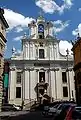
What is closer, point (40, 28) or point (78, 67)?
point (78, 67)

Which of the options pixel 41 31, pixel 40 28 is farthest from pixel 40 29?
pixel 41 31

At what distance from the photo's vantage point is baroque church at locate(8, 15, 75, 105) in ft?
181

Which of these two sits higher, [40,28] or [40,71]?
[40,28]

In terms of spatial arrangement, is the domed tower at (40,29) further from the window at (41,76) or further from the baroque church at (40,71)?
the window at (41,76)

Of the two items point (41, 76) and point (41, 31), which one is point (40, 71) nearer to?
point (41, 76)

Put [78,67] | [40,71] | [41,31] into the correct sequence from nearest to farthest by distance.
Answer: [78,67], [40,71], [41,31]

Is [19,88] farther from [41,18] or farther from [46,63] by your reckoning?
[41,18]

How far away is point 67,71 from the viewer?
5800 centimetres

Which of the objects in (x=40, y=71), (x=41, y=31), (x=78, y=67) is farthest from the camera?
(x=41, y=31)

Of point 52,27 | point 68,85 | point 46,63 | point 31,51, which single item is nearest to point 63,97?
point 68,85

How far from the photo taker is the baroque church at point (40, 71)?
2173 inches

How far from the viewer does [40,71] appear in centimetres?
5753

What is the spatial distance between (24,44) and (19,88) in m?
10.4

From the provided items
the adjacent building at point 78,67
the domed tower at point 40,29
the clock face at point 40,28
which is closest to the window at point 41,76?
the domed tower at point 40,29
